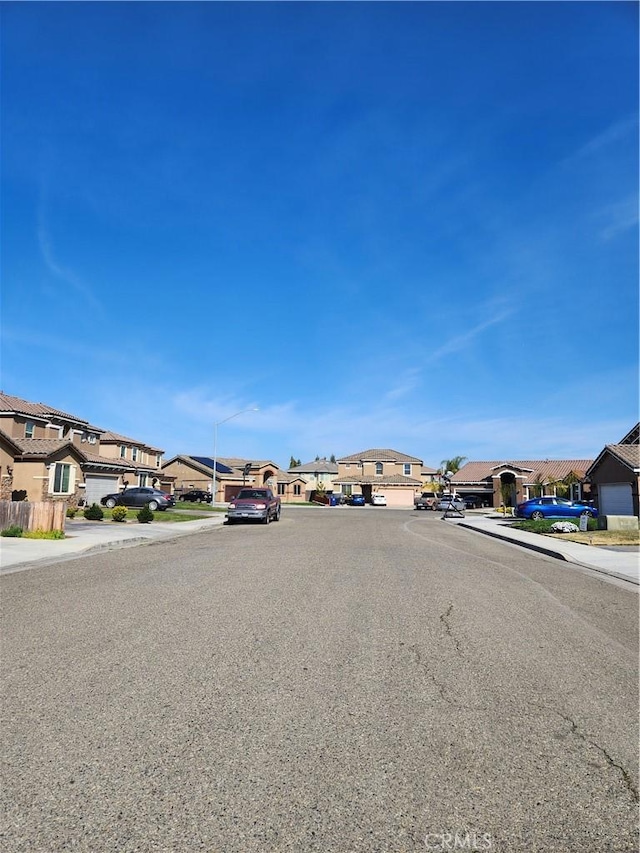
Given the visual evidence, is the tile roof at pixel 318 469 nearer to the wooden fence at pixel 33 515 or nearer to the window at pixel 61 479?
the window at pixel 61 479

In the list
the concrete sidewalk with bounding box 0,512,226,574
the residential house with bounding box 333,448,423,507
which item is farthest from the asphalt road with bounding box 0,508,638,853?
the residential house with bounding box 333,448,423,507

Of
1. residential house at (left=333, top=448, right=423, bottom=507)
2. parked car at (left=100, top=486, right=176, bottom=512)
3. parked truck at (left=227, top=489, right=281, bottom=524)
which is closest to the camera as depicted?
parked truck at (left=227, top=489, right=281, bottom=524)

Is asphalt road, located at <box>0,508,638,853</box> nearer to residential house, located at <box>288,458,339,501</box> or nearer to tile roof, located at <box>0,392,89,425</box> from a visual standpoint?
tile roof, located at <box>0,392,89,425</box>

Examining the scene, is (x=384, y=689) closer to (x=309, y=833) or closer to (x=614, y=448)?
(x=309, y=833)

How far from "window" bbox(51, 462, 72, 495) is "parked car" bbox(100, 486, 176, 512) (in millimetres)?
4841

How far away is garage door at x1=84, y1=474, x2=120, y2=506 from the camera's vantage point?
41.7 metres

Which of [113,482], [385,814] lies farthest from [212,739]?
[113,482]

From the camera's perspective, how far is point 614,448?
3369cm

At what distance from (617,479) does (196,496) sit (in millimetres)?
44996

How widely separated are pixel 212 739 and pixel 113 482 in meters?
43.3

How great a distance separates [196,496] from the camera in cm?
6600

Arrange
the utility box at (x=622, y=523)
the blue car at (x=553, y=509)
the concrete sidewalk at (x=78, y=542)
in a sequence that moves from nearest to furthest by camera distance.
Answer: the concrete sidewalk at (x=78, y=542) → the utility box at (x=622, y=523) → the blue car at (x=553, y=509)

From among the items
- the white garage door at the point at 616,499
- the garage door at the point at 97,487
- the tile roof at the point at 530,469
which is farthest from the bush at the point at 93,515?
the tile roof at the point at 530,469

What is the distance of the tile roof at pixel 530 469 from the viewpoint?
70.8 metres
